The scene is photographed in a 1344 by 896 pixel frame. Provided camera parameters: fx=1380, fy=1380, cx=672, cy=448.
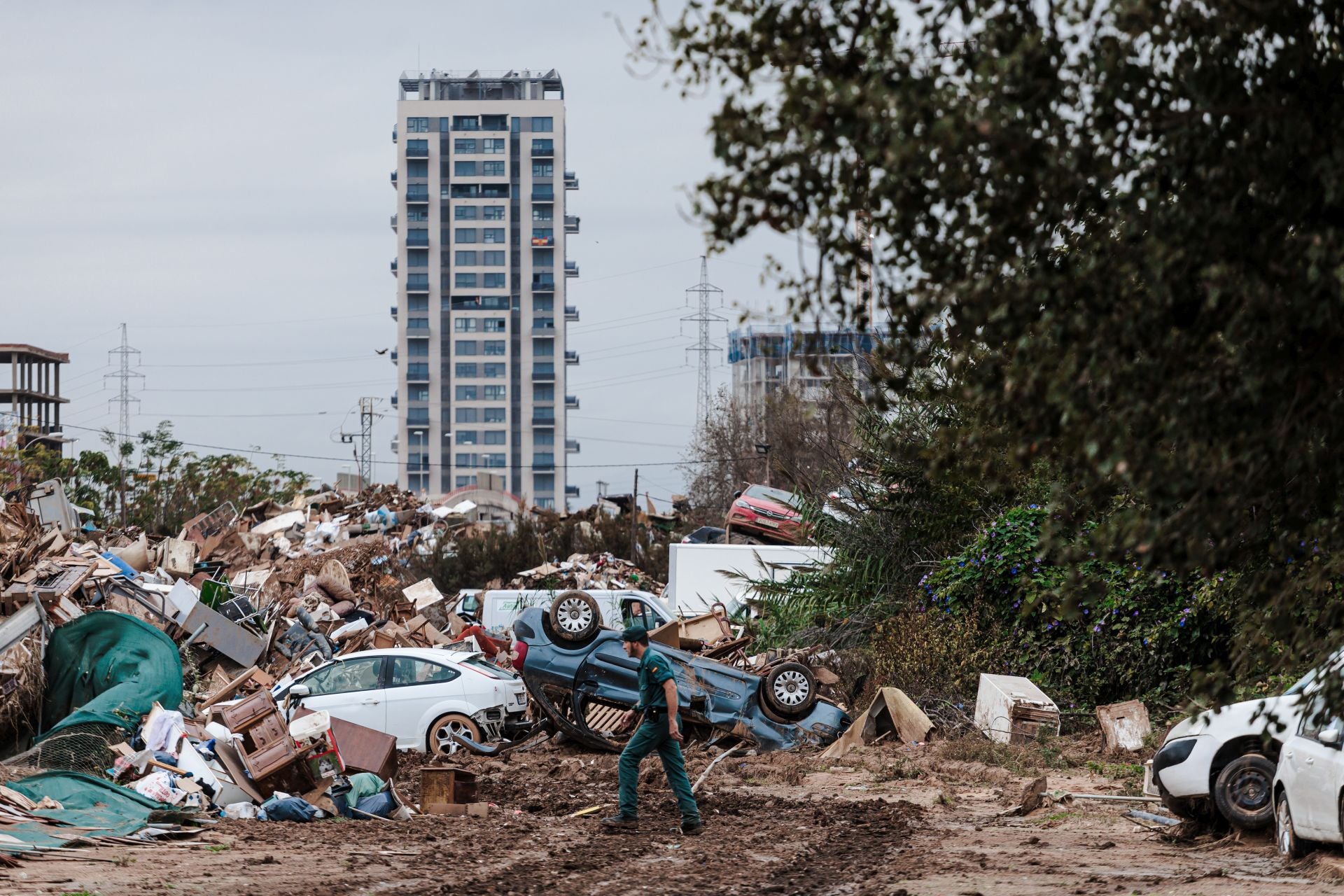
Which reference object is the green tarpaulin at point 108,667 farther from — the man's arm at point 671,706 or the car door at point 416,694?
the man's arm at point 671,706

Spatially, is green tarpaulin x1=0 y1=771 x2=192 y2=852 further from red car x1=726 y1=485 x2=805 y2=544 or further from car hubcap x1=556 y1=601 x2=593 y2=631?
red car x1=726 y1=485 x2=805 y2=544

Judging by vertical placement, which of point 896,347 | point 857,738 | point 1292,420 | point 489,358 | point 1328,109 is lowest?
point 857,738

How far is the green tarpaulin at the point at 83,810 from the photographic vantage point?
11.1m

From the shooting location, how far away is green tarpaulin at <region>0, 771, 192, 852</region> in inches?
439

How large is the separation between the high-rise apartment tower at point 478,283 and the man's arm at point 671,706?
117253mm

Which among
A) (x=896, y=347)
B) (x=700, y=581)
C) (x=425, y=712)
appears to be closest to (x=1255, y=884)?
(x=896, y=347)

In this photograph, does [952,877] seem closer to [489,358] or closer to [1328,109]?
[1328,109]

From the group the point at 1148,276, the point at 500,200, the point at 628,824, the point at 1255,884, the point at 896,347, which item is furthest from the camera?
the point at 500,200

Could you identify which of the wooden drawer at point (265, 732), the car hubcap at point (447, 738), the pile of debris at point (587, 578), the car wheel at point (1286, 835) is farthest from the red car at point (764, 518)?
the car wheel at point (1286, 835)

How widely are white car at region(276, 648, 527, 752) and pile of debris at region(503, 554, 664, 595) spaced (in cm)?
1728

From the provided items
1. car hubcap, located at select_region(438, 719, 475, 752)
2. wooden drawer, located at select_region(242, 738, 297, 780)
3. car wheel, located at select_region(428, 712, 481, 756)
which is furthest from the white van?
wooden drawer, located at select_region(242, 738, 297, 780)

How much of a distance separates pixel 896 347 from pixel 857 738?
12.8 m

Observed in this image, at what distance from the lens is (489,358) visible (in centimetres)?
13000

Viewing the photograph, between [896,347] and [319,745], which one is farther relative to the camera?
[319,745]
